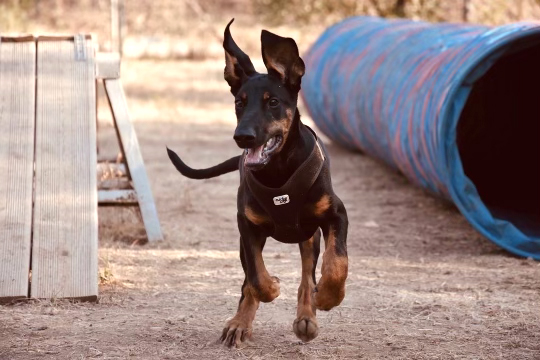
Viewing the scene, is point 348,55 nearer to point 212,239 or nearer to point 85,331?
point 212,239

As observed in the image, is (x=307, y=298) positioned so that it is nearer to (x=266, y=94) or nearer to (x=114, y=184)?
(x=266, y=94)

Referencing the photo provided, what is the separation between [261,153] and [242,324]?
89 cm

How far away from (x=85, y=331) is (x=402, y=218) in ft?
12.7

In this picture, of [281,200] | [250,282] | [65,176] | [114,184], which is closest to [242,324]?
[250,282]

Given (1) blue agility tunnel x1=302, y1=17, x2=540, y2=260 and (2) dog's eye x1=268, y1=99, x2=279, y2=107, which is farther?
(1) blue agility tunnel x1=302, y1=17, x2=540, y2=260

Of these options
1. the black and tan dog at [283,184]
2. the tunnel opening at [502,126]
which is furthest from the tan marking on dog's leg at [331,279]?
the tunnel opening at [502,126]

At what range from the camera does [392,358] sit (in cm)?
423

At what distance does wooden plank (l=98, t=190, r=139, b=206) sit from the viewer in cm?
671

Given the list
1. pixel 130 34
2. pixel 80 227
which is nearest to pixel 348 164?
pixel 80 227

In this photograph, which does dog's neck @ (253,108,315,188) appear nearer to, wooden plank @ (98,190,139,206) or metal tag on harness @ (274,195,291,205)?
metal tag on harness @ (274,195,291,205)

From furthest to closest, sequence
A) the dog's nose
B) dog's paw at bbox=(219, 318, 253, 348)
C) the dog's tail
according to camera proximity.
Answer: the dog's tail → dog's paw at bbox=(219, 318, 253, 348) → the dog's nose

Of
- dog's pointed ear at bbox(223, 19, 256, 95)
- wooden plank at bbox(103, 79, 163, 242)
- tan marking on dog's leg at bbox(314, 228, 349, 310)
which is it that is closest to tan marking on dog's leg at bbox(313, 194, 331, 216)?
tan marking on dog's leg at bbox(314, 228, 349, 310)

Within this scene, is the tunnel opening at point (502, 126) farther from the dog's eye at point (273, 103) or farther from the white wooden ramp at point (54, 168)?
the dog's eye at point (273, 103)

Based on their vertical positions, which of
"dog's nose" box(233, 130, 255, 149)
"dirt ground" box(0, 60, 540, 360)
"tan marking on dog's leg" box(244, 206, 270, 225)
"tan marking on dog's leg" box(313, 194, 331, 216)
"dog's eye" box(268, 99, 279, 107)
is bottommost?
"dirt ground" box(0, 60, 540, 360)
